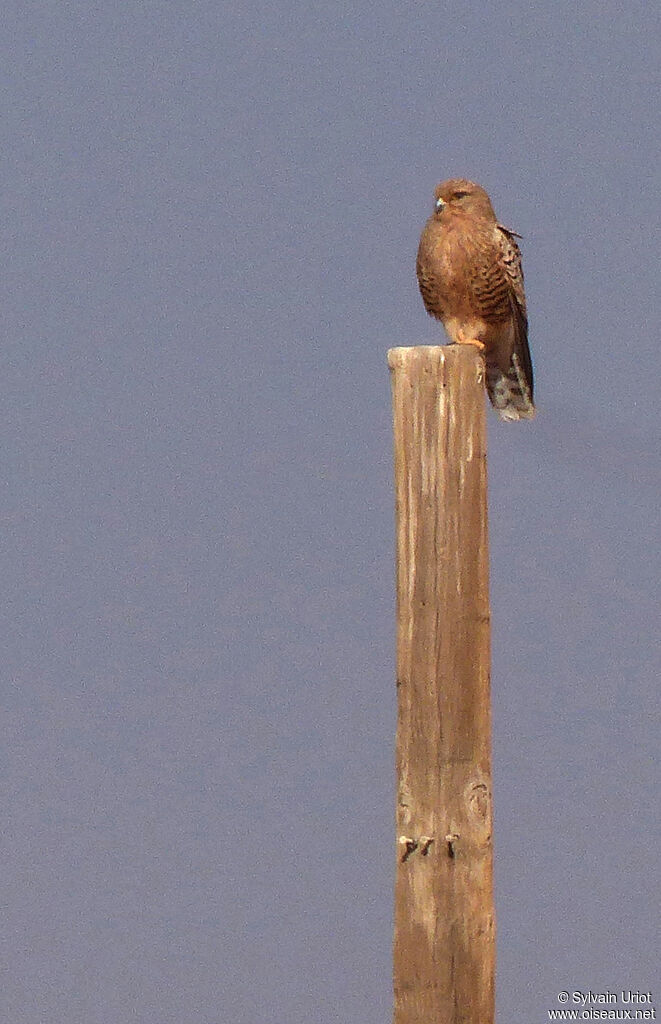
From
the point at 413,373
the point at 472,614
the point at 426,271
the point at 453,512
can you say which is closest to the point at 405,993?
the point at 472,614

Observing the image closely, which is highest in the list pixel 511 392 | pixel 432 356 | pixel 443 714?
pixel 511 392

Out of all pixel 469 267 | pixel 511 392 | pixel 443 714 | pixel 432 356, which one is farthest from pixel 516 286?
pixel 443 714

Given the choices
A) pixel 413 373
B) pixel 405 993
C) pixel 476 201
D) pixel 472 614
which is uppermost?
pixel 476 201

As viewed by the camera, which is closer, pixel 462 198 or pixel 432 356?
pixel 432 356

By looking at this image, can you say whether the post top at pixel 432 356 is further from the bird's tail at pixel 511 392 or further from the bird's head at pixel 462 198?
the bird's tail at pixel 511 392

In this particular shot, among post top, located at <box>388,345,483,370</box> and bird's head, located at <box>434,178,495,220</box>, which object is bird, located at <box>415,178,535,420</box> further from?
post top, located at <box>388,345,483,370</box>

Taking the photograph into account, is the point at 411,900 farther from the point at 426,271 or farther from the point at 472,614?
the point at 426,271

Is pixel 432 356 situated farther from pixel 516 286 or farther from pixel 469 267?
pixel 516 286
